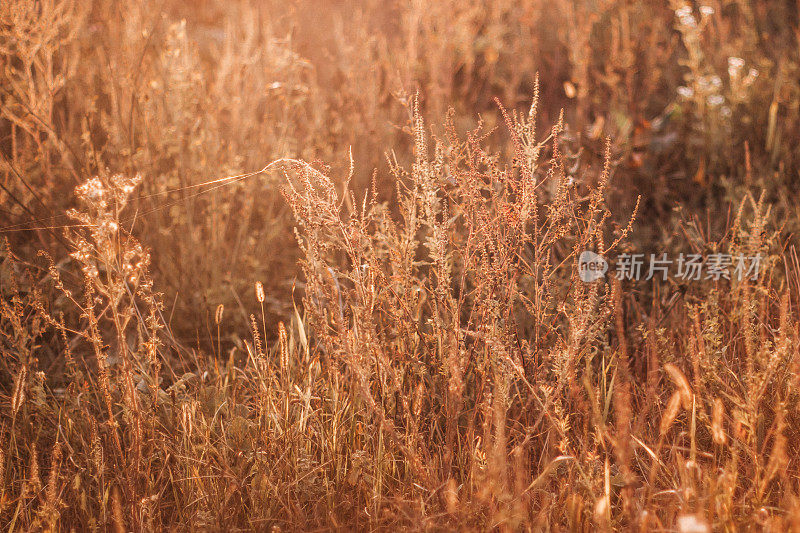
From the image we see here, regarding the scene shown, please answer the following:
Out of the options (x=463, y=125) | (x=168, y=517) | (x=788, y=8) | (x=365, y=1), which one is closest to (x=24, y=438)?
(x=168, y=517)

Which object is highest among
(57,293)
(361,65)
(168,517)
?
(361,65)

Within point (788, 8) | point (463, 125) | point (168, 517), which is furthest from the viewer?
point (788, 8)

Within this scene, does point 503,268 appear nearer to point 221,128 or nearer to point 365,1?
point 221,128

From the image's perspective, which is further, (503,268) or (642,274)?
(642,274)

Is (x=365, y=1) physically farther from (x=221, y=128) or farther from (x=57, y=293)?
(x=57, y=293)

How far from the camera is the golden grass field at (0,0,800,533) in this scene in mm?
1500

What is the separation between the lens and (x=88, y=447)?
5.63 ft

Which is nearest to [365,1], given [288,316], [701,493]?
[288,316]

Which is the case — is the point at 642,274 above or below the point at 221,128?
below

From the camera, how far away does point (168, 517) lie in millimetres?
1635

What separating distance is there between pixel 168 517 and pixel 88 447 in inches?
11.2

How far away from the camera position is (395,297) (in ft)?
5.49

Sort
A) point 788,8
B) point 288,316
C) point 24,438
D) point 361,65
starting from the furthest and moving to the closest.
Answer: point 788,8, point 361,65, point 288,316, point 24,438

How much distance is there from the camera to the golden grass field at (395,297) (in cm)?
150
